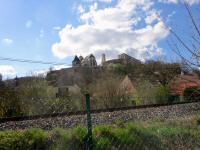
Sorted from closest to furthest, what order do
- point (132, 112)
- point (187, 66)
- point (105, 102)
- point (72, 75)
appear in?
point (187, 66)
point (132, 112)
point (105, 102)
point (72, 75)

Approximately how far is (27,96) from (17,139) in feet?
57.5

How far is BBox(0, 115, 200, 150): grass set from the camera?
308 inches

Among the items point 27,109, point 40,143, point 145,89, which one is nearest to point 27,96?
point 27,109

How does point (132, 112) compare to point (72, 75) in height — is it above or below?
below

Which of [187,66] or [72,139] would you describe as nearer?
[187,66]

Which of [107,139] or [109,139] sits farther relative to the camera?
[109,139]

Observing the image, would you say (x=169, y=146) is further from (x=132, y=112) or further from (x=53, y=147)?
(x=132, y=112)

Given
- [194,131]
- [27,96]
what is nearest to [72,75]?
[27,96]

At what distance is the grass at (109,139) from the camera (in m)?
7.82

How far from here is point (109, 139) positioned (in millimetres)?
8570

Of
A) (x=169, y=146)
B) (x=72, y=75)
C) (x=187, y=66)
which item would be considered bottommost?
(x=169, y=146)

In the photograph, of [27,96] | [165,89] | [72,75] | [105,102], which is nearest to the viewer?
[27,96]

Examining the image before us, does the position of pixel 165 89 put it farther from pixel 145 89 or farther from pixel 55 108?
pixel 55 108

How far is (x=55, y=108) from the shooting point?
76.1ft
